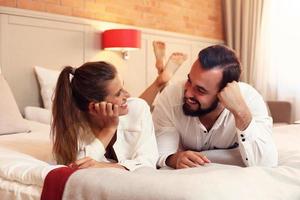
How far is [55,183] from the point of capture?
3.01 ft

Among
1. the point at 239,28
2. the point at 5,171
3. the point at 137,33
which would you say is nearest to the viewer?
the point at 5,171

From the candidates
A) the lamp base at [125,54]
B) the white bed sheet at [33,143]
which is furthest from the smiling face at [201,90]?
the lamp base at [125,54]

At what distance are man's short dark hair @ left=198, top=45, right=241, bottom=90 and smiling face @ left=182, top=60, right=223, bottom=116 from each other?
2 centimetres

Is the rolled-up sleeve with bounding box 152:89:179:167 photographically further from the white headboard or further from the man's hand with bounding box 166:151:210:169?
the white headboard

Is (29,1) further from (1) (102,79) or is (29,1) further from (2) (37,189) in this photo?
(2) (37,189)

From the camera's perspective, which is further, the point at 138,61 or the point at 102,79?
the point at 138,61

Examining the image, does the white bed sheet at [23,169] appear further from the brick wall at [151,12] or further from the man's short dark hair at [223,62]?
the brick wall at [151,12]

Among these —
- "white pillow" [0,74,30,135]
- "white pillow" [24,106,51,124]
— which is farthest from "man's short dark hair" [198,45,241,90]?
"white pillow" [24,106,51,124]

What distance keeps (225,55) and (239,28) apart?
131 inches

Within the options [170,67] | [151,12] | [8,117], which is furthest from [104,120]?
[151,12]

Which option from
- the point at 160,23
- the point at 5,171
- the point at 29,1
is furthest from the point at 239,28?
the point at 5,171

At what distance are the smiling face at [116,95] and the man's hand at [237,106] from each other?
34cm

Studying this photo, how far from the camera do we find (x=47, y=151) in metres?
1.47

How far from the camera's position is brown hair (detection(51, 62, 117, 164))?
1295mm
